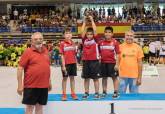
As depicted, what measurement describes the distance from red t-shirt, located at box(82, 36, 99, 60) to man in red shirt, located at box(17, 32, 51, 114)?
4.50 feet

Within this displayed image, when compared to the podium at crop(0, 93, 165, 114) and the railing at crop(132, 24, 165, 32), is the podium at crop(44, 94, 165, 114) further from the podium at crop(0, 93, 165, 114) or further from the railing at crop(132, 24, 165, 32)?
the railing at crop(132, 24, 165, 32)

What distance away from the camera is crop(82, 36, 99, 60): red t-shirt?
756cm

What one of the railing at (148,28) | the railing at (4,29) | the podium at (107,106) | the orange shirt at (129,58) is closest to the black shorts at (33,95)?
the podium at (107,106)

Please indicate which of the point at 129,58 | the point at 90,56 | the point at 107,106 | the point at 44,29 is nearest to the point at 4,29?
the point at 44,29

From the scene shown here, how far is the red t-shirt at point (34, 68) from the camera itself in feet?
20.2

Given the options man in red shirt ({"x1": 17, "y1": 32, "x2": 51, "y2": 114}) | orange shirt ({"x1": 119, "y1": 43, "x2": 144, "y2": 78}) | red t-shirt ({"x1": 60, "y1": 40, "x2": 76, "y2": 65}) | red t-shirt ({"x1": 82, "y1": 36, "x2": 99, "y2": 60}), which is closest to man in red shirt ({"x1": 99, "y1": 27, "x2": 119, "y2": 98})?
red t-shirt ({"x1": 82, "y1": 36, "x2": 99, "y2": 60})

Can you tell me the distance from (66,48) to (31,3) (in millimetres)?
28214

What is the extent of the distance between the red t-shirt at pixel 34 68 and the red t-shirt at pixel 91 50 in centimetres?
142

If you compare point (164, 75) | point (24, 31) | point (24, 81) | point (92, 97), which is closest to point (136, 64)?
point (92, 97)

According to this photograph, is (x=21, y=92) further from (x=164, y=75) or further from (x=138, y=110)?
(x=164, y=75)

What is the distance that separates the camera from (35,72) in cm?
621

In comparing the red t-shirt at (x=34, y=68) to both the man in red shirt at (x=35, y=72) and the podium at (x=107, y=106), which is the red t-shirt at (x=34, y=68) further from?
the podium at (x=107, y=106)

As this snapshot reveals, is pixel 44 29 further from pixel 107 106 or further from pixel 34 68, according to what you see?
pixel 34 68

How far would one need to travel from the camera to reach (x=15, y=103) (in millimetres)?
9250
